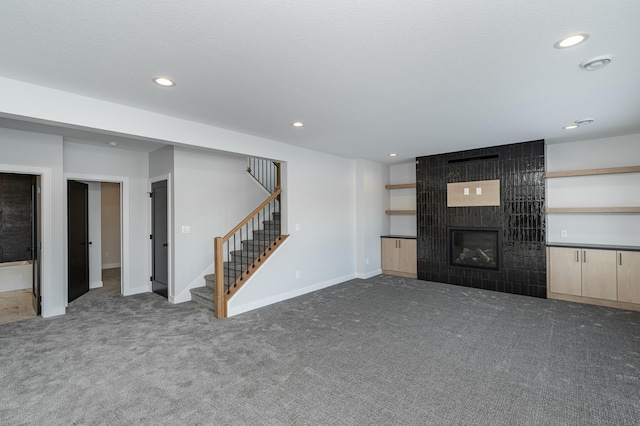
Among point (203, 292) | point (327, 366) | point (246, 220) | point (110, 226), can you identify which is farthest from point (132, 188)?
point (327, 366)

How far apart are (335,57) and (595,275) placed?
519 cm

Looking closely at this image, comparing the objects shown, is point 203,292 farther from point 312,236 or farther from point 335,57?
point 335,57

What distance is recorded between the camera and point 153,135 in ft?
11.8

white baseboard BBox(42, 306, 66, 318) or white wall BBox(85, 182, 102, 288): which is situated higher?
white wall BBox(85, 182, 102, 288)

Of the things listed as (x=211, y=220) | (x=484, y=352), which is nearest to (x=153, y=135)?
(x=211, y=220)

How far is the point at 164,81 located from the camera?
2.76 m

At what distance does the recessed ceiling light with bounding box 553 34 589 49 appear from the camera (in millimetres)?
2100

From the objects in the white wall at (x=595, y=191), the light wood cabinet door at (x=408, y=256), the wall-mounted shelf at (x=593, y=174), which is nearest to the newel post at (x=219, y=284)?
the light wood cabinet door at (x=408, y=256)

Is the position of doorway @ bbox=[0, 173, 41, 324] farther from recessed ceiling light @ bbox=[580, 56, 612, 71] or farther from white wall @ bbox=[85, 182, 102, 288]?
recessed ceiling light @ bbox=[580, 56, 612, 71]

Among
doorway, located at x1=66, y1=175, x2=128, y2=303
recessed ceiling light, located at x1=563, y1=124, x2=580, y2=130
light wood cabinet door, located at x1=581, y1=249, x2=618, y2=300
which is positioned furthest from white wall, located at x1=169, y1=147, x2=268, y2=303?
light wood cabinet door, located at x1=581, y1=249, x2=618, y2=300

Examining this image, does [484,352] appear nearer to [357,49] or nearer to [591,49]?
[591,49]

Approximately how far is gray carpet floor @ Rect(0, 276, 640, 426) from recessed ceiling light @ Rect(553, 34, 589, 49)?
263 centimetres

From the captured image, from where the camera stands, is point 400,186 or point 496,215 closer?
point 496,215

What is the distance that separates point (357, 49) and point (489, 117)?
247 centimetres
